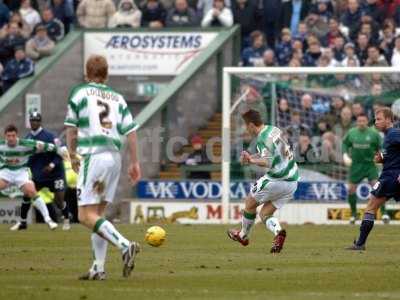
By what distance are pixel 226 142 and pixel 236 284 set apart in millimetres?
16116

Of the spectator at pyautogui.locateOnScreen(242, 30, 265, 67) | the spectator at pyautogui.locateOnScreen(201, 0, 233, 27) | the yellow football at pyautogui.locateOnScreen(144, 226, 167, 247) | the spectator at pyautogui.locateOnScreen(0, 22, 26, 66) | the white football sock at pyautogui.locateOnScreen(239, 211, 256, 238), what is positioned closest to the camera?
the yellow football at pyautogui.locateOnScreen(144, 226, 167, 247)

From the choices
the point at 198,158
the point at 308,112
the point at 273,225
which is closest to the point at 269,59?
the point at 308,112

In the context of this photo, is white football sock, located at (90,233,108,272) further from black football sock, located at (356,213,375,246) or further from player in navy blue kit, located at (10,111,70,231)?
player in navy blue kit, located at (10,111,70,231)

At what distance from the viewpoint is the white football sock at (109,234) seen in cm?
1433

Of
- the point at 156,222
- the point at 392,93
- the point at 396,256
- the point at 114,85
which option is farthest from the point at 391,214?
the point at 396,256

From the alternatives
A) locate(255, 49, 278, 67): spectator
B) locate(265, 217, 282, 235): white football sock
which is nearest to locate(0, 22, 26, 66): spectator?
locate(255, 49, 278, 67): spectator

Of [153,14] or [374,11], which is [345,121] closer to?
[374,11]

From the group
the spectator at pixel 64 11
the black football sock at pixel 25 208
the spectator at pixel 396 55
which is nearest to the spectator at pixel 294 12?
the spectator at pixel 396 55

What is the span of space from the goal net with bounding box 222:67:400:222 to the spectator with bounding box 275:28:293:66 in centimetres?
198

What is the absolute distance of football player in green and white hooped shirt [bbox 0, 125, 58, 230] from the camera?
2695 centimetres

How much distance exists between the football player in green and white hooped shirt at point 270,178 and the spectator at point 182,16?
49.9ft

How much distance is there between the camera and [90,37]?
35.4 meters

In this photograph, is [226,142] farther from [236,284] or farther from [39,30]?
[236,284]

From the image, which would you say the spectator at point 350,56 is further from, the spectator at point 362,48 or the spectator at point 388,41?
the spectator at point 388,41
